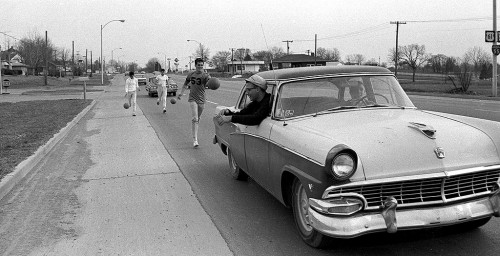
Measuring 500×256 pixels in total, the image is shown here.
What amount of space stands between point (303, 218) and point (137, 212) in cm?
225

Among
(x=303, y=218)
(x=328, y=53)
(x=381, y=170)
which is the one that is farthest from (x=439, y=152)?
(x=328, y=53)

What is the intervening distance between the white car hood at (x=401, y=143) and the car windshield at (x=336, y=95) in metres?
0.55

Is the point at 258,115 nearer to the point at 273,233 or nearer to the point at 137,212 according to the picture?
the point at 273,233

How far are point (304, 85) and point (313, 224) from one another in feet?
6.12

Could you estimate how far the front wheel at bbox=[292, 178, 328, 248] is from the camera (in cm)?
410

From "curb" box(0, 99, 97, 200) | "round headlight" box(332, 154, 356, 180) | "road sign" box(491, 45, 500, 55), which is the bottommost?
"curb" box(0, 99, 97, 200)

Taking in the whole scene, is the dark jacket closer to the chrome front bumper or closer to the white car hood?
the white car hood

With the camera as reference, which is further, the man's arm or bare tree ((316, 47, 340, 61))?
bare tree ((316, 47, 340, 61))

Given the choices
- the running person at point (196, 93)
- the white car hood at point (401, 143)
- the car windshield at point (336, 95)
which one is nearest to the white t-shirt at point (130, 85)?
the running person at point (196, 93)

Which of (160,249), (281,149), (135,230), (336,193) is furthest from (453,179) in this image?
(135,230)

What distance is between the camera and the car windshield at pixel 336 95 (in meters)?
4.96

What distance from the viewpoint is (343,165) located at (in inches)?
141

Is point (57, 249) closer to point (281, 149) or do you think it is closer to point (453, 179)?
point (281, 149)

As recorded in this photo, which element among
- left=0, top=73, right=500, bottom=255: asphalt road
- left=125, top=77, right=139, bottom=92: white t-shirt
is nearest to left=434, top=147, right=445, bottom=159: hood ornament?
left=0, top=73, right=500, bottom=255: asphalt road
